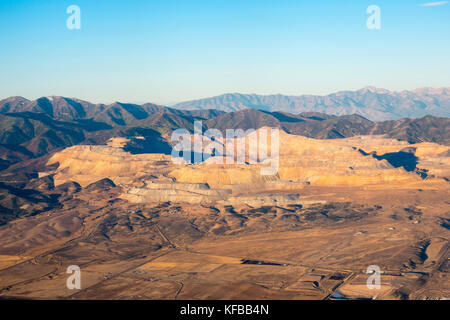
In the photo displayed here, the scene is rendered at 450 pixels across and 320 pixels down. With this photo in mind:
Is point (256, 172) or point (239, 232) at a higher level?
point (256, 172)

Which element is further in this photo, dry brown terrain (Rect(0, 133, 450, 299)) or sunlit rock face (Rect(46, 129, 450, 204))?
sunlit rock face (Rect(46, 129, 450, 204))

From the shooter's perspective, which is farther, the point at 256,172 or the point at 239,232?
the point at 256,172

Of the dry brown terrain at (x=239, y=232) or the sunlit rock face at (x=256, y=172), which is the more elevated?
the sunlit rock face at (x=256, y=172)

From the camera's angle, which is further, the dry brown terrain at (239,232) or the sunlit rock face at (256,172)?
the sunlit rock face at (256,172)

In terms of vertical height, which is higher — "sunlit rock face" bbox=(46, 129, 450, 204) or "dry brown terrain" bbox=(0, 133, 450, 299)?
"sunlit rock face" bbox=(46, 129, 450, 204)

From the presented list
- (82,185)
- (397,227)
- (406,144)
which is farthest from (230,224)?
(406,144)

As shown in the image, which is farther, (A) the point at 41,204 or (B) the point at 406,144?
(B) the point at 406,144

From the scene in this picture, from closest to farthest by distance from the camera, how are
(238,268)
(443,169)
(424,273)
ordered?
1. (424,273)
2. (238,268)
3. (443,169)

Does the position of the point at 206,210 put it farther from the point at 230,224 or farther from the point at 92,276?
the point at 92,276
